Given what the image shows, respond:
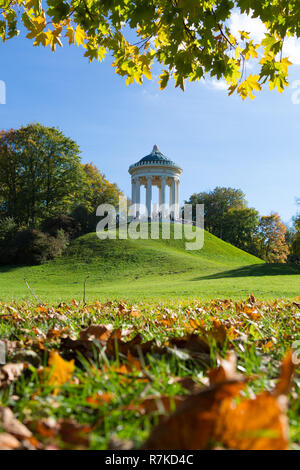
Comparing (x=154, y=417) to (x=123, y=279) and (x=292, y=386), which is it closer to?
(x=292, y=386)

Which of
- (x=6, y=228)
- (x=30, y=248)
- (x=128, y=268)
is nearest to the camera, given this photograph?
(x=128, y=268)

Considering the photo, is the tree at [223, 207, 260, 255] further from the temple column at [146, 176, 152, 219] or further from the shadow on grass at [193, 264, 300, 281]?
the shadow on grass at [193, 264, 300, 281]

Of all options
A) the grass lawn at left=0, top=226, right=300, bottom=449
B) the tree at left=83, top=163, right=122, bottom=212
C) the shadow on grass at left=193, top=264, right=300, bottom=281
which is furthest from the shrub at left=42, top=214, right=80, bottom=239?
the grass lawn at left=0, top=226, right=300, bottom=449

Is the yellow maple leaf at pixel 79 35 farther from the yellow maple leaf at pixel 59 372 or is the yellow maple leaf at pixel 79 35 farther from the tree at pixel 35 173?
the tree at pixel 35 173

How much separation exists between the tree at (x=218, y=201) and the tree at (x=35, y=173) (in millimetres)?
27440

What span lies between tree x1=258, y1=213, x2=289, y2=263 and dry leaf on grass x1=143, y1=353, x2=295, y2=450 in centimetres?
5082

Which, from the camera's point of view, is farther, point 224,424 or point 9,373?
point 9,373

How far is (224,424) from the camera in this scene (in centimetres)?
70

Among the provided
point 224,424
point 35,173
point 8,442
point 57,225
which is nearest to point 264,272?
point 57,225

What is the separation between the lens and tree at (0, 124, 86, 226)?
34.7 m

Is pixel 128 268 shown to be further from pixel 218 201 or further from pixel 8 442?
pixel 218 201

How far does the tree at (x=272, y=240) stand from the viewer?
160 ft

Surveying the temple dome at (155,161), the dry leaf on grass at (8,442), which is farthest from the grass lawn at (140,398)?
the temple dome at (155,161)

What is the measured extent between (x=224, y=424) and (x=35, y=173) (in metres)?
37.1
